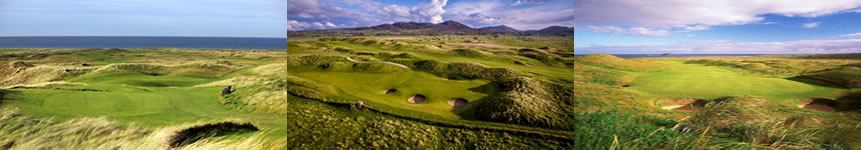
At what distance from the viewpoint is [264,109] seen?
561 centimetres

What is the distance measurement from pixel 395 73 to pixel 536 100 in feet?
6.11

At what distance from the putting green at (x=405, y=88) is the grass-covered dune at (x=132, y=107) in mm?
1403

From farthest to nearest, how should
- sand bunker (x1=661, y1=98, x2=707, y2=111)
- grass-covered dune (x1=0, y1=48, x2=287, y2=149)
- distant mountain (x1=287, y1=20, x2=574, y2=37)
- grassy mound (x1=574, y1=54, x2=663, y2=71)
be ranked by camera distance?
grassy mound (x1=574, y1=54, x2=663, y2=71) → sand bunker (x1=661, y1=98, x2=707, y2=111) → grass-covered dune (x1=0, y1=48, x2=287, y2=149) → distant mountain (x1=287, y1=20, x2=574, y2=37)

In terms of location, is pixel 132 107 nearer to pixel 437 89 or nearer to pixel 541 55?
pixel 437 89

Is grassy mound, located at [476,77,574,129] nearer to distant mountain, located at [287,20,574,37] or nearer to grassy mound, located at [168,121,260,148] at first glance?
distant mountain, located at [287,20,574,37]

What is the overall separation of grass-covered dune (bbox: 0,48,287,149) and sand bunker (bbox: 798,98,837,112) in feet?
27.2

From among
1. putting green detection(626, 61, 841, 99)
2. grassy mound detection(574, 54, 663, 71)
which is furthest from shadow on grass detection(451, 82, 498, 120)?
grassy mound detection(574, 54, 663, 71)

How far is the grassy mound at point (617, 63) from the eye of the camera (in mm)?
7152

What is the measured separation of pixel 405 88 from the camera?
394cm

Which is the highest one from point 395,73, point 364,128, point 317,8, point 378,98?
point 317,8

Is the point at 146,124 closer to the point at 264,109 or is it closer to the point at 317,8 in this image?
the point at 264,109

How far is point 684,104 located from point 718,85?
1126 millimetres

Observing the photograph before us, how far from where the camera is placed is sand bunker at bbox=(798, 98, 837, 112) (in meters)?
4.75

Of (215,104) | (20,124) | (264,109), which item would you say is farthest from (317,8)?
(20,124)
